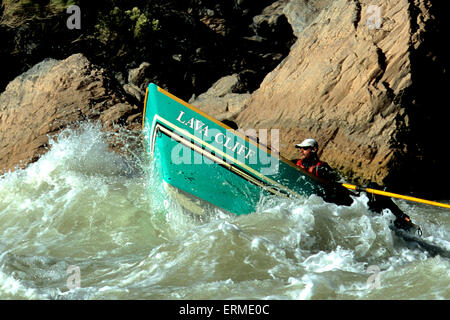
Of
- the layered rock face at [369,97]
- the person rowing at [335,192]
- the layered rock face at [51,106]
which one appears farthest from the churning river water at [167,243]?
the layered rock face at [369,97]

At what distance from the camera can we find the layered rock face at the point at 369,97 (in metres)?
7.41

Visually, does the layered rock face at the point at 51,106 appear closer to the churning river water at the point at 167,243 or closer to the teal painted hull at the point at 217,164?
the churning river water at the point at 167,243

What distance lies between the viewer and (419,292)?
404 cm

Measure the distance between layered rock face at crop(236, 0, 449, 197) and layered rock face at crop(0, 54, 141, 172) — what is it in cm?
194

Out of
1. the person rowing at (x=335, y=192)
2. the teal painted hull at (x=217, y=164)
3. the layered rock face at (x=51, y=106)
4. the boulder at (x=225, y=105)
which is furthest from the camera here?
the boulder at (x=225, y=105)

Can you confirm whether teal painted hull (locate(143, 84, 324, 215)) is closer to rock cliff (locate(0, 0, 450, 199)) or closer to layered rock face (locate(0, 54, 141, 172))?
rock cliff (locate(0, 0, 450, 199))

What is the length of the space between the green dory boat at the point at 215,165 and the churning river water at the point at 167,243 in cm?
16

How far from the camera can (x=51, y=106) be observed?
795 centimetres

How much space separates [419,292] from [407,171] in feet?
11.9

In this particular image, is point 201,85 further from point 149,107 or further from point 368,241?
point 368,241

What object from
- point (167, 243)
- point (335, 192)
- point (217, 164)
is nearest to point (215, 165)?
point (217, 164)

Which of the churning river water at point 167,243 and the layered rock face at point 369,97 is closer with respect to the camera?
the churning river water at point 167,243

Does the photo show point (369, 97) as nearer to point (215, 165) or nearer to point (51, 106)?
point (215, 165)
